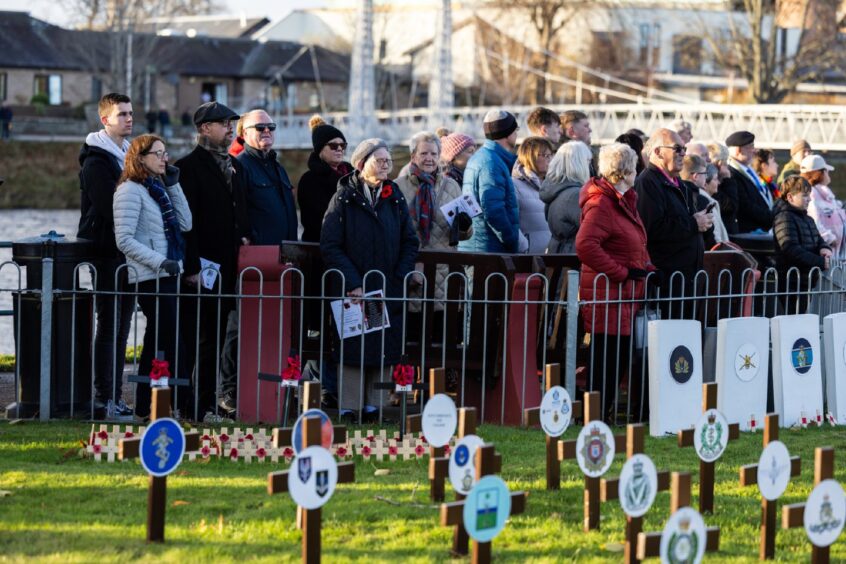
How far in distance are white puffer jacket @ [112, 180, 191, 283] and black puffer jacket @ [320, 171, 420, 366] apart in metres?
0.95

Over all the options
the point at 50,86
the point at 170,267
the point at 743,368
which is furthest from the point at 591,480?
the point at 50,86

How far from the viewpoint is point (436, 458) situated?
6.47 metres

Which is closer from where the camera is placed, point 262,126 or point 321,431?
point 321,431

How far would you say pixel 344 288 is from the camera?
9086 mm

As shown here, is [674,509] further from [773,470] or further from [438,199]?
[438,199]

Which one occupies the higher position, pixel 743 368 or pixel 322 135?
pixel 322 135

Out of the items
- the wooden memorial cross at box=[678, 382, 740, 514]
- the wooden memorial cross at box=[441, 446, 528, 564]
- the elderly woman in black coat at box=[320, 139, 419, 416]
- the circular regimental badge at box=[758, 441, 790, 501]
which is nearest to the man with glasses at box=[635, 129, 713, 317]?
the elderly woman in black coat at box=[320, 139, 419, 416]

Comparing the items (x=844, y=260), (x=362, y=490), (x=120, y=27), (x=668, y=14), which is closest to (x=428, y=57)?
(x=668, y=14)

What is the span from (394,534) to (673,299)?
3459 mm

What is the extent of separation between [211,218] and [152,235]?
60 cm

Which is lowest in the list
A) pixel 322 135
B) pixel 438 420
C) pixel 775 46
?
pixel 438 420

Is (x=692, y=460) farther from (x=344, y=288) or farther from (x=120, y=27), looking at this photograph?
(x=120, y=27)

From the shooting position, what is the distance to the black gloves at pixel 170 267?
29.5ft

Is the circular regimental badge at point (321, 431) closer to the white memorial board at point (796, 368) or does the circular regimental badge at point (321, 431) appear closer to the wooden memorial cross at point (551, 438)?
the wooden memorial cross at point (551, 438)
